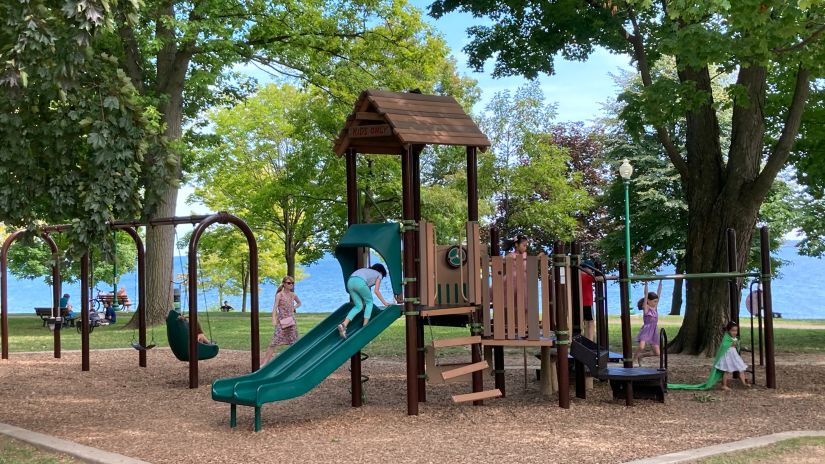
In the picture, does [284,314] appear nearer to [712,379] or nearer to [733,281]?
[712,379]

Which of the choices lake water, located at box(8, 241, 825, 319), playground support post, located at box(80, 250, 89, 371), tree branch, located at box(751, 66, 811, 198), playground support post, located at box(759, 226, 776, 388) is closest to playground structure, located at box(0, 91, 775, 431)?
playground support post, located at box(759, 226, 776, 388)

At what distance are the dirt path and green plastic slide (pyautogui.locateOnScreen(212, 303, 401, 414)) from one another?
0.38 metres

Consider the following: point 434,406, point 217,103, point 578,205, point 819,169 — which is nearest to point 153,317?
point 217,103

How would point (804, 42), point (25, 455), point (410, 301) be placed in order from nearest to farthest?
point (25, 455), point (410, 301), point (804, 42)

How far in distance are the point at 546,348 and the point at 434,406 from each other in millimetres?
1599

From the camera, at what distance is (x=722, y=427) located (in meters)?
8.34

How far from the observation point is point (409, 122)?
388 inches

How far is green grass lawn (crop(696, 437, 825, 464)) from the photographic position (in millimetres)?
6781

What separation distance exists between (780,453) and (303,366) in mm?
4724

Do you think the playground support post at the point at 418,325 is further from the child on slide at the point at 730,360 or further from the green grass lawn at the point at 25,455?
the green grass lawn at the point at 25,455

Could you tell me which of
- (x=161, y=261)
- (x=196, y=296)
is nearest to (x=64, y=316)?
(x=161, y=261)

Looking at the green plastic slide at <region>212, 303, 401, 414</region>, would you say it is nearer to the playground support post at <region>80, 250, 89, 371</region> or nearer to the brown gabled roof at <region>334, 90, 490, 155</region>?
the brown gabled roof at <region>334, 90, 490, 155</region>

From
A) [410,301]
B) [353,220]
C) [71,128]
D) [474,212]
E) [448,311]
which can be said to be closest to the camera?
[71,128]

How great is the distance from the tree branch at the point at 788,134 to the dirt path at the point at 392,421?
337 cm
